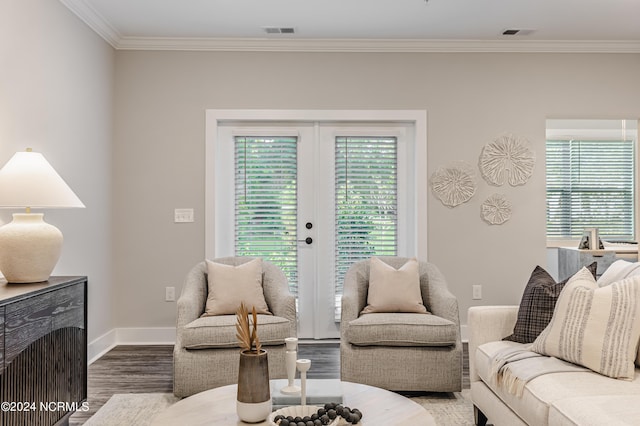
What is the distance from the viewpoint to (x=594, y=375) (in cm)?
227

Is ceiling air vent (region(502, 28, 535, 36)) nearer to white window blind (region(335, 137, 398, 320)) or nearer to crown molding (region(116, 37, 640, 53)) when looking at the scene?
crown molding (region(116, 37, 640, 53))

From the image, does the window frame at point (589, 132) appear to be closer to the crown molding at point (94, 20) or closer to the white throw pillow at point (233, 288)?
the white throw pillow at point (233, 288)

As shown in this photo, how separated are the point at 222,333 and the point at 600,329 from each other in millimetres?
2061

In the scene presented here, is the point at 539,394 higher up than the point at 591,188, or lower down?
lower down

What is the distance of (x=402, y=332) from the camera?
3.34 meters

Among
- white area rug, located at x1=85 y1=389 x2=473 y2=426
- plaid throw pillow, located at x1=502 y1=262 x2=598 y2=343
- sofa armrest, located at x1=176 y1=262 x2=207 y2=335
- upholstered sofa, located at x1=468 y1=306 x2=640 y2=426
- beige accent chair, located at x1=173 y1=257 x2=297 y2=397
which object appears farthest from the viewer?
sofa armrest, located at x1=176 y1=262 x2=207 y2=335

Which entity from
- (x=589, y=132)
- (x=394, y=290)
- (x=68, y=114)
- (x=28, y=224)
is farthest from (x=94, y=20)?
(x=589, y=132)

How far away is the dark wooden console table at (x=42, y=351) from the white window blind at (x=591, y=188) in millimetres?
5227

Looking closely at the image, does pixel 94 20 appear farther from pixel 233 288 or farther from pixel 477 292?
pixel 477 292

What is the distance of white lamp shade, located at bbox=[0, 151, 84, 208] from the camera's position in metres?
2.61

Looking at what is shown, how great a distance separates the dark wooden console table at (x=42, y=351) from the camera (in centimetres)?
222

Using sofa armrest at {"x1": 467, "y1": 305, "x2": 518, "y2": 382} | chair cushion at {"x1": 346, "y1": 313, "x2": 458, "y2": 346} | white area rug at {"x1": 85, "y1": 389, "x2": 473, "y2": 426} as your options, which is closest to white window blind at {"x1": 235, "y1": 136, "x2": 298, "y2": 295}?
chair cushion at {"x1": 346, "y1": 313, "x2": 458, "y2": 346}

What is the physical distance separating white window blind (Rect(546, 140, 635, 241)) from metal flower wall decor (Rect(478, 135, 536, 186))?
1.58 m

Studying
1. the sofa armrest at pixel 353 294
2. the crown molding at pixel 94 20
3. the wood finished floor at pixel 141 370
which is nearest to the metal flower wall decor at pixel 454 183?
the sofa armrest at pixel 353 294
